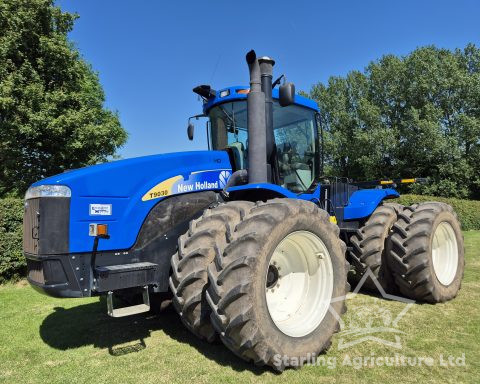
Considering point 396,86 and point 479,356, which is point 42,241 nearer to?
point 479,356

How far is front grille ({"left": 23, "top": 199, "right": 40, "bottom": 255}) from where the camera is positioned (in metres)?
3.71

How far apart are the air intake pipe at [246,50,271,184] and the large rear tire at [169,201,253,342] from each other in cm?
77

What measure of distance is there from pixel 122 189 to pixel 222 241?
117 centimetres

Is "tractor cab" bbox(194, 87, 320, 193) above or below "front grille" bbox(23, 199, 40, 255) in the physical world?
above

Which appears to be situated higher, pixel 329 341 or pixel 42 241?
pixel 42 241

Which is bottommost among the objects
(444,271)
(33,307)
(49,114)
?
(33,307)

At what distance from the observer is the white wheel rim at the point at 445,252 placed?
588 centimetres

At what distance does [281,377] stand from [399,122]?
1257 inches

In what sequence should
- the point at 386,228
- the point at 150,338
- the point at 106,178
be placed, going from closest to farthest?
the point at 106,178
the point at 150,338
the point at 386,228

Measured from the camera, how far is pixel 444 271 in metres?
5.93

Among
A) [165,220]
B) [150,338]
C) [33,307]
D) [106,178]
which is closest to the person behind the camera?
[106,178]

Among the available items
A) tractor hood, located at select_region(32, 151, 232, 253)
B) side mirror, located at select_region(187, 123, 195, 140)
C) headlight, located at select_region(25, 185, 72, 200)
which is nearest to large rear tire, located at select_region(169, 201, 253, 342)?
tractor hood, located at select_region(32, 151, 232, 253)

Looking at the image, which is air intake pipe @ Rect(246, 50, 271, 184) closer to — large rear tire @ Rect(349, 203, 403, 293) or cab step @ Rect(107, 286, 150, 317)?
cab step @ Rect(107, 286, 150, 317)

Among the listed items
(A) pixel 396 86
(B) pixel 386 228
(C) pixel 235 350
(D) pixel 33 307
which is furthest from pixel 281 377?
(A) pixel 396 86
